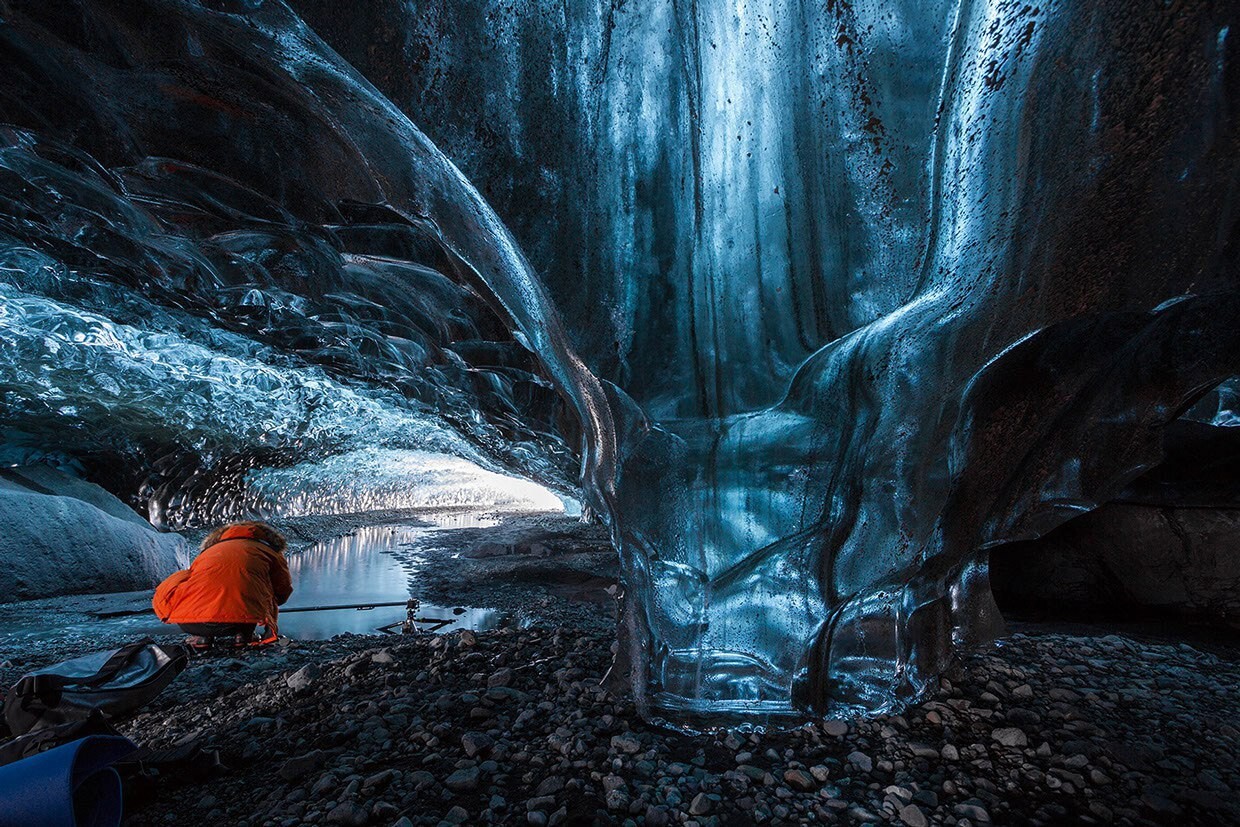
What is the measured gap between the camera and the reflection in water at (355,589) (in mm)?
5535

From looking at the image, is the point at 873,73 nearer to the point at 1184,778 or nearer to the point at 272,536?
the point at 1184,778

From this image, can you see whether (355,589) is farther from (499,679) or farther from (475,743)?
(475,743)

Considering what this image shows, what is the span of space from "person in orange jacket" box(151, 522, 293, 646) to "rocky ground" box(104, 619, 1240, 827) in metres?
1.32

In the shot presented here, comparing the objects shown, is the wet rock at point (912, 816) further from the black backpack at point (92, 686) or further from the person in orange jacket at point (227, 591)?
the person in orange jacket at point (227, 591)

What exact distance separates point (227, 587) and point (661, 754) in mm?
3724

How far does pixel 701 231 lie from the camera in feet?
8.87

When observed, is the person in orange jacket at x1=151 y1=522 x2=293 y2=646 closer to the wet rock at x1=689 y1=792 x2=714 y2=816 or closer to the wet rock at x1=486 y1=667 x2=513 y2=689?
the wet rock at x1=486 y1=667 x2=513 y2=689

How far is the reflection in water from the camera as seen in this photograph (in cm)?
554

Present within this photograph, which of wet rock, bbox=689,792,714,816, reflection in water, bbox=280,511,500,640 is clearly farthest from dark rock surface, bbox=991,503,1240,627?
reflection in water, bbox=280,511,500,640

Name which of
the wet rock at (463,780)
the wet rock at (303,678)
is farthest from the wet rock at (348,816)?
the wet rock at (303,678)

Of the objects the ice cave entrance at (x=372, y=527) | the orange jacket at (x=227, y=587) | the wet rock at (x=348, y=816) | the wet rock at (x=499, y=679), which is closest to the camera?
the wet rock at (x=348, y=816)

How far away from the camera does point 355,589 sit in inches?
314

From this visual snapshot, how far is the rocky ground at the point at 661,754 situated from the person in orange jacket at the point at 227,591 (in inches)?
52.1

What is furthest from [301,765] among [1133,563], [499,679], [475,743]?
[1133,563]
